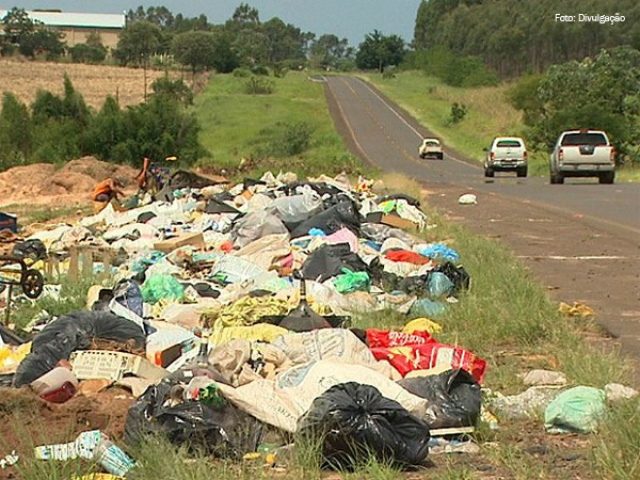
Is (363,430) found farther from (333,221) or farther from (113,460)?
(333,221)

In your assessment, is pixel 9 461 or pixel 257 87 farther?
pixel 257 87

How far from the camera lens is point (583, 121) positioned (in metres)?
49.7

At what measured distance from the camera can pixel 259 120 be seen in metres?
80.0

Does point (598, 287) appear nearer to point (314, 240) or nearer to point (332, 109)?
point (314, 240)

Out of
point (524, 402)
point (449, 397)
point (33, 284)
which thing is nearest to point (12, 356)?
point (33, 284)

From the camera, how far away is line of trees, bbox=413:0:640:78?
116 metres

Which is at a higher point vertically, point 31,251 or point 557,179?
point 31,251

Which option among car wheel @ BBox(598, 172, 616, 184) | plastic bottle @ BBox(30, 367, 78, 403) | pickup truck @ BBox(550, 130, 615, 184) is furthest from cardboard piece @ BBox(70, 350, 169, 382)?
car wheel @ BBox(598, 172, 616, 184)

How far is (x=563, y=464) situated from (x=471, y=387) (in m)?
0.89

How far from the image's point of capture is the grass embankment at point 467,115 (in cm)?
6706

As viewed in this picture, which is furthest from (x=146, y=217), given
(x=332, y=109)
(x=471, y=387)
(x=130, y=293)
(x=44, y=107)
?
(x=332, y=109)

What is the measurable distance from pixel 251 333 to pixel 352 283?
2975 millimetres

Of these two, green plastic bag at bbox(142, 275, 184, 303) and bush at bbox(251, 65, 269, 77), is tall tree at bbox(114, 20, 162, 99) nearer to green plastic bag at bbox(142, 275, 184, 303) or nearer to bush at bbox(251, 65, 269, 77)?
bush at bbox(251, 65, 269, 77)

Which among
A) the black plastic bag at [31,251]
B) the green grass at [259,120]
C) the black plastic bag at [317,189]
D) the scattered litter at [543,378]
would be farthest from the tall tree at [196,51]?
the scattered litter at [543,378]
